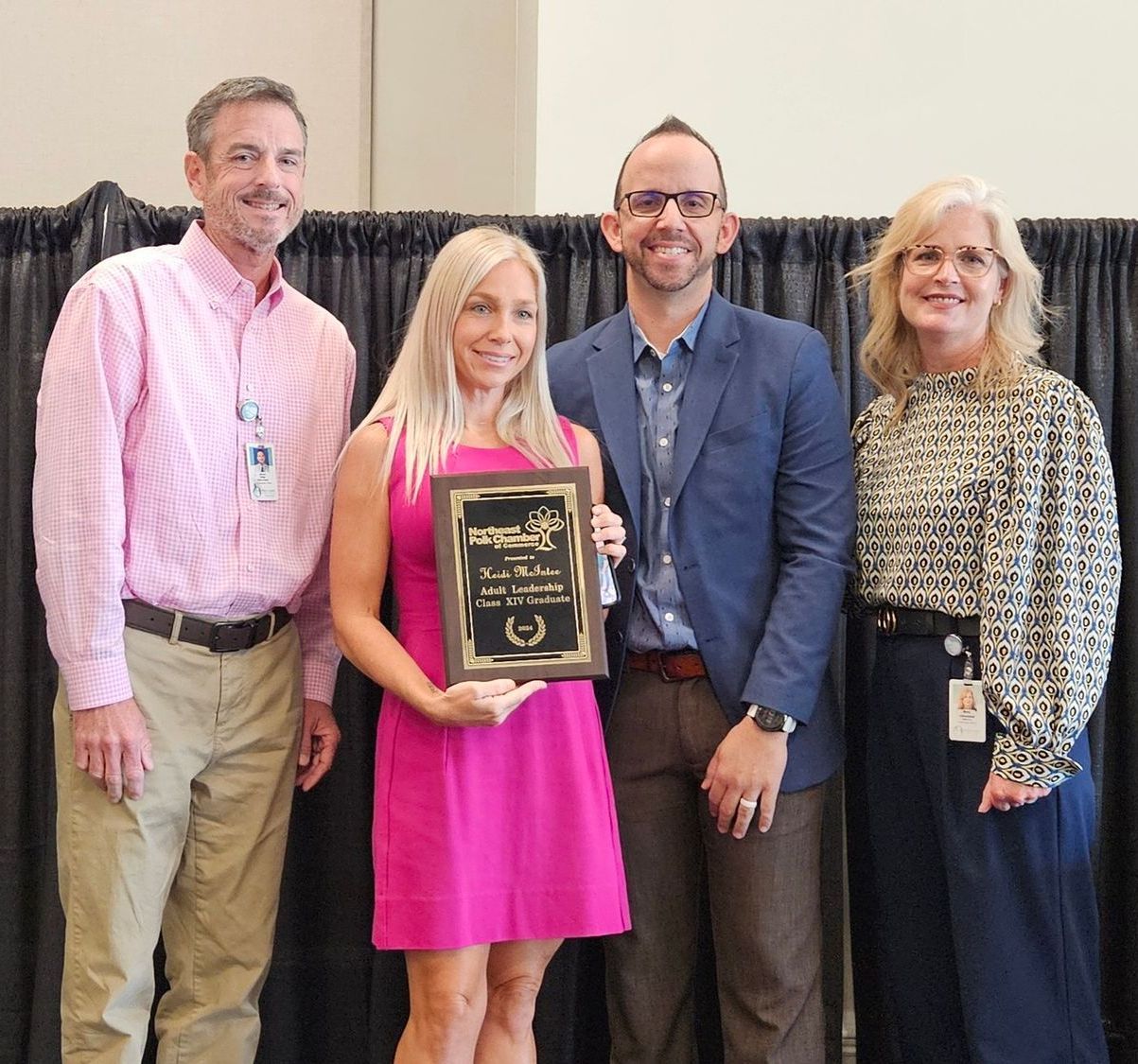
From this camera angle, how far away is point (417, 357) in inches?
80.7

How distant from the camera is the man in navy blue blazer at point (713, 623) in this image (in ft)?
7.12

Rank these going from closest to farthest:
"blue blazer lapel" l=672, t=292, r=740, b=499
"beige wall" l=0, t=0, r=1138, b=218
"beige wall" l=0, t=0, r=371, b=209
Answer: "blue blazer lapel" l=672, t=292, r=740, b=499 < "beige wall" l=0, t=0, r=1138, b=218 < "beige wall" l=0, t=0, r=371, b=209

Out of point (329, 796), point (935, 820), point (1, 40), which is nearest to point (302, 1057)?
point (329, 796)

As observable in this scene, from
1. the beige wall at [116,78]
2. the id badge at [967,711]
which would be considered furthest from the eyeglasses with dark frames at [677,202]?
the beige wall at [116,78]

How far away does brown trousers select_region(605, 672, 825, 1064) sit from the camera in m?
2.17

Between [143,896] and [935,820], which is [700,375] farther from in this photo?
[143,896]

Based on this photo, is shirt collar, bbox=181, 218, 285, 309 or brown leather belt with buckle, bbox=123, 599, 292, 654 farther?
shirt collar, bbox=181, 218, 285, 309

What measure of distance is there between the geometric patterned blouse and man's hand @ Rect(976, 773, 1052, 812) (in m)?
0.02

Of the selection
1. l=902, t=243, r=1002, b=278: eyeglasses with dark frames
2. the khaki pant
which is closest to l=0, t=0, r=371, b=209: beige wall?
the khaki pant

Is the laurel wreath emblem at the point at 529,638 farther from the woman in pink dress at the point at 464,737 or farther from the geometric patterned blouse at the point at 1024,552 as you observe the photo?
the geometric patterned blouse at the point at 1024,552

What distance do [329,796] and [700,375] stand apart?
134 cm

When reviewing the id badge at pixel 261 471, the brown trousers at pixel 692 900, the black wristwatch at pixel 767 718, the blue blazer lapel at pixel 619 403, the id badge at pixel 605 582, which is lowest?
the brown trousers at pixel 692 900

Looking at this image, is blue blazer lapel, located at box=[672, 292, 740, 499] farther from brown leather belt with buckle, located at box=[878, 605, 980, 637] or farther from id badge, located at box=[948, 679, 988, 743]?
id badge, located at box=[948, 679, 988, 743]

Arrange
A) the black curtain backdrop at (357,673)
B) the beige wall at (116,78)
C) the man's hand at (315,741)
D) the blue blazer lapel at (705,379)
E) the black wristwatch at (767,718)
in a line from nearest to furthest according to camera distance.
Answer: the black wristwatch at (767,718)
the blue blazer lapel at (705,379)
the man's hand at (315,741)
the black curtain backdrop at (357,673)
the beige wall at (116,78)
